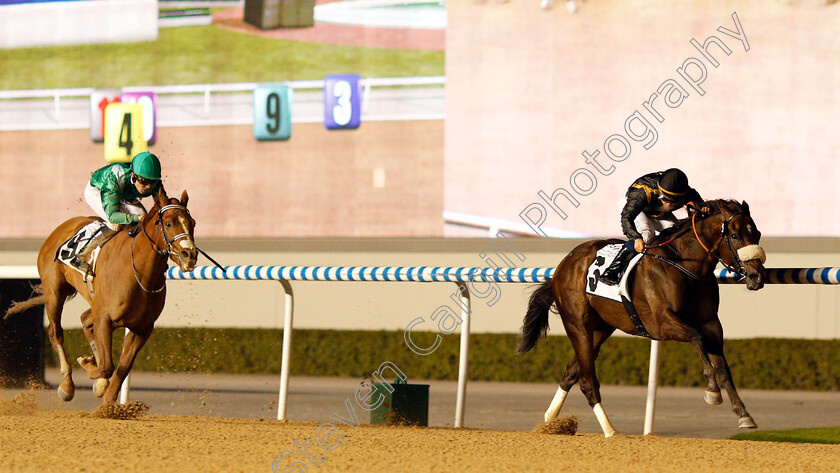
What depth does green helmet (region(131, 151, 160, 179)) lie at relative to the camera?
6.32 m

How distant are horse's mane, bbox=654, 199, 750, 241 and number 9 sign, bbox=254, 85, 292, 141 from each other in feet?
30.1

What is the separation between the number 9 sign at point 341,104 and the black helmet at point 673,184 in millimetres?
8598

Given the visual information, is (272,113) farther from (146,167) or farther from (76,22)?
(146,167)

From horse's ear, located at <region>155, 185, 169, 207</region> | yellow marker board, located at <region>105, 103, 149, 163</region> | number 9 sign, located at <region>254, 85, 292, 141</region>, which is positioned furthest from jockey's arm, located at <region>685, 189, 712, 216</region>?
yellow marker board, located at <region>105, 103, 149, 163</region>

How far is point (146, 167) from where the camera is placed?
6.33 meters

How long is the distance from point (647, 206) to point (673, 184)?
0.27 meters

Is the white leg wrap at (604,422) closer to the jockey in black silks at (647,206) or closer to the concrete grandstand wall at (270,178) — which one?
the jockey in black silks at (647,206)

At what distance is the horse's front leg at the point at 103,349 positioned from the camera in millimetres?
6133

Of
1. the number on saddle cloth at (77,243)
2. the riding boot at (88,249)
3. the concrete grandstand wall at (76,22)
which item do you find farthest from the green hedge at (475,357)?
the concrete grandstand wall at (76,22)

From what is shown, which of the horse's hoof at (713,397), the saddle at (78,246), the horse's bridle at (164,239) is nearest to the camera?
the horse's hoof at (713,397)

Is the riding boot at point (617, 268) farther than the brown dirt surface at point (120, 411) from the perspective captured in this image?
No

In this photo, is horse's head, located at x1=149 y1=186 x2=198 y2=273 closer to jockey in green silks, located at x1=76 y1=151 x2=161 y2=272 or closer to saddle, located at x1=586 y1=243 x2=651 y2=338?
jockey in green silks, located at x1=76 y1=151 x2=161 y2=272

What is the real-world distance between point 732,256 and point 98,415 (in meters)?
3.59

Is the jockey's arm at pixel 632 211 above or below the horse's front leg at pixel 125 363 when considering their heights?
above
